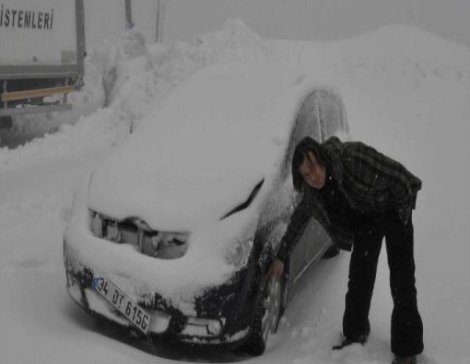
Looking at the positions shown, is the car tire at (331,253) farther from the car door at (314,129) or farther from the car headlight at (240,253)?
the car headlight at (240,253)

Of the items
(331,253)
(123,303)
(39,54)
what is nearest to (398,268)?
(123,303)

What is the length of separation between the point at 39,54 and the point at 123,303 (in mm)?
8541

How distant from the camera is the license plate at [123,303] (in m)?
3.62

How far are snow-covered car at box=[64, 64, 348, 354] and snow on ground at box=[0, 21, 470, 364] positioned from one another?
29cm

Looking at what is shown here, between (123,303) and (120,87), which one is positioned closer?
(123,303)

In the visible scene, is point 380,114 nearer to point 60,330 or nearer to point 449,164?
point 449,164

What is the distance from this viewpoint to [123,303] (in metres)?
3.67

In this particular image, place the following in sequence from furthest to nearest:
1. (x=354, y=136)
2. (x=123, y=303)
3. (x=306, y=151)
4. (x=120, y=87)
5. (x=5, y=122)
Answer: (x=120, y=87), (x=5, y=122), (x=354, y=136), (x=123, y=303), (x=306, y=151)

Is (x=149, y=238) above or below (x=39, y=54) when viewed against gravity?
above

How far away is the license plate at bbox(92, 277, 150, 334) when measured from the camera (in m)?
3.62

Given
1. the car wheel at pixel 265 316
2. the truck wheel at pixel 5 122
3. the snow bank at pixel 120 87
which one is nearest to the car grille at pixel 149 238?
the car wheel at pixel 265 316

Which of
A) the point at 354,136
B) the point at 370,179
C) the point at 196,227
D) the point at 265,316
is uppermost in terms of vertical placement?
the point at 370,179

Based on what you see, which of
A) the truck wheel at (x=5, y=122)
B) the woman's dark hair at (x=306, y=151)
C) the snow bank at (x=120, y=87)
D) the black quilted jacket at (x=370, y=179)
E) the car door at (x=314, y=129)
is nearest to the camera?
the woman's dark hair at (x=306, y=151)

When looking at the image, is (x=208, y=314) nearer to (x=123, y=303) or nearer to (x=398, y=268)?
(x=123, y=303)
